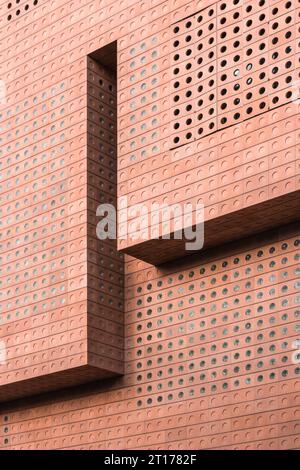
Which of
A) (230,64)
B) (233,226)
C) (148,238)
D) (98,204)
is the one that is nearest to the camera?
(233,226)

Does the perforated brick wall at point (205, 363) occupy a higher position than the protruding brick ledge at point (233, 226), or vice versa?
the protruding brick ledge at point (233, 226)

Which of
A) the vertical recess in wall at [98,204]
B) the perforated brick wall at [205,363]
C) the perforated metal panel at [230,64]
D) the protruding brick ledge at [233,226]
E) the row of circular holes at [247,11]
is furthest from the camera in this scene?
the vertical recess in wall at [98,204]

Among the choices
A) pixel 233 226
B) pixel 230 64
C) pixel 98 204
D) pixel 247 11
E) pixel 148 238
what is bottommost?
pixel 233 226

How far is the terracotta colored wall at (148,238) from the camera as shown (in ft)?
88.4

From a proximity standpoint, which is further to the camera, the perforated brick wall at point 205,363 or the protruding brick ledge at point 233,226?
the perforated brick wall at point 205,363

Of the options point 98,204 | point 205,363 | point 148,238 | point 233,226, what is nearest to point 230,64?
point 233,226

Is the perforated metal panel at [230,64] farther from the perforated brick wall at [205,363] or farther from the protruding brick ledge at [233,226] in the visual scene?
the perforated brick wall at [205,363]

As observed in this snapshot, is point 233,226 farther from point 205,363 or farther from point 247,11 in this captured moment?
point 247,11

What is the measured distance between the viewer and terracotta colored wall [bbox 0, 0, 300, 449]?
2695 cm

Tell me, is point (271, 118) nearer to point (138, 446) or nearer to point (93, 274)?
point (93, 274)

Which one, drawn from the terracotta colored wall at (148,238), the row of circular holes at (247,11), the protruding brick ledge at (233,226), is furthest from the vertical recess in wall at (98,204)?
the row of circular holes at (247,11)

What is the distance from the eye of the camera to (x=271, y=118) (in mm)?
26625

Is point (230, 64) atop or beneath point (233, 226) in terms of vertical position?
atop

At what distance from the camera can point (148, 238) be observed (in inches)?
1133
